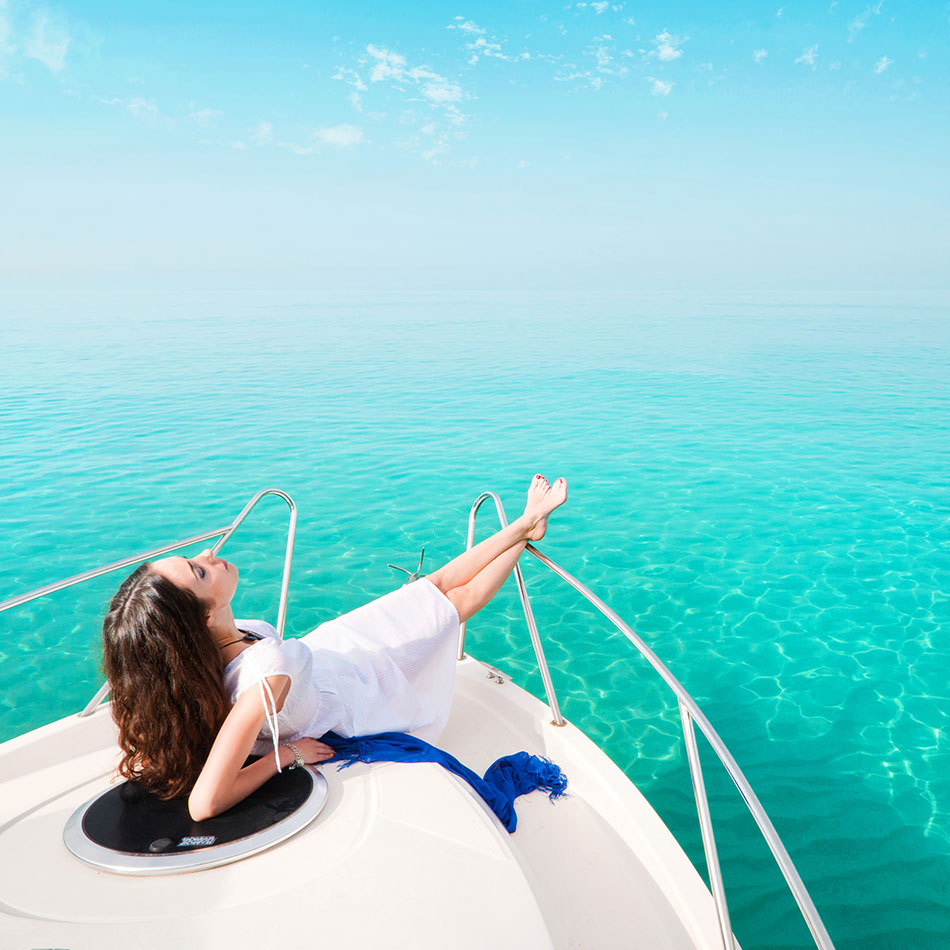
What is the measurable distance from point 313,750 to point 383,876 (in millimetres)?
519

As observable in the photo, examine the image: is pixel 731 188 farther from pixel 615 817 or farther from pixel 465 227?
pixel 615 817

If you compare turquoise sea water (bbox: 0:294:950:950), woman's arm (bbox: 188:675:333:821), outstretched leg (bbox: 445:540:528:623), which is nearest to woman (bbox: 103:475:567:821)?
woman's arm (bbox: 188:675:333:821)

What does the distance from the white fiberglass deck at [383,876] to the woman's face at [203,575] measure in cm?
56

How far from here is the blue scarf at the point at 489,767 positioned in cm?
197

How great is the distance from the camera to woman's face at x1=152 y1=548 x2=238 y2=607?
1890mm

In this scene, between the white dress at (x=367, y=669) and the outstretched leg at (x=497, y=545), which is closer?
the white dress at (x=367, y=669)

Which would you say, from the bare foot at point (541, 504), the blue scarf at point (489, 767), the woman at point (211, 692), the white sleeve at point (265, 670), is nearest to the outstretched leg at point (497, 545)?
the bare foot at point (541, 504)

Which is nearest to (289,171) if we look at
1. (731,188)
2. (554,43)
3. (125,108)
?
(125,108)

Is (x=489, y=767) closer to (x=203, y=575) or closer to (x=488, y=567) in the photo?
(x=488, y=567)

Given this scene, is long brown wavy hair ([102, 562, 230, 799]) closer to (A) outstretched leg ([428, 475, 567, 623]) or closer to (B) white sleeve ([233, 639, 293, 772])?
(B) white sleeve ([233, 639, 293, 772])

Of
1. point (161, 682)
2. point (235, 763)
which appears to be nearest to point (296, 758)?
point (235, 763)

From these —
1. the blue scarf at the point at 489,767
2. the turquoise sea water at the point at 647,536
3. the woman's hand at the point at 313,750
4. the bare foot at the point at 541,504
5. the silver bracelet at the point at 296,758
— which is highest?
the bare foot at the point at 541,504

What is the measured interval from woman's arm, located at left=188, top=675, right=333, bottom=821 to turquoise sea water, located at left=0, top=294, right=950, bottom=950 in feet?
Result: 6.75

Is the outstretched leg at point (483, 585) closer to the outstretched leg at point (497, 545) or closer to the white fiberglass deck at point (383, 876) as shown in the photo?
the outstretched leg at point (497, 545)
